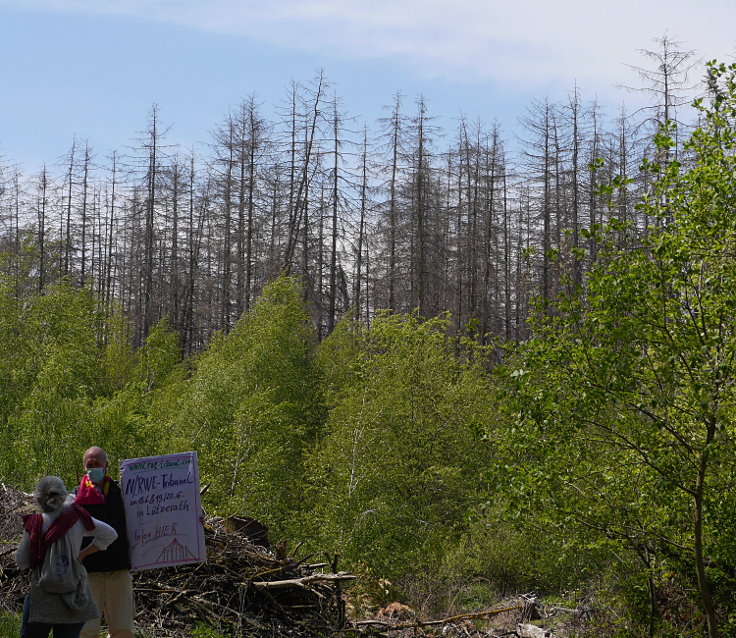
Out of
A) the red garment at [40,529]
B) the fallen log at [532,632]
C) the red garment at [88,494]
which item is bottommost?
the fallen log at [532,632]

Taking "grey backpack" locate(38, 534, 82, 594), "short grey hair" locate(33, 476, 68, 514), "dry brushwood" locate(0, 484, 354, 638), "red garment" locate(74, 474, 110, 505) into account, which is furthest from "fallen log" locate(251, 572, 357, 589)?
"short grey hair" locate(33, 476, 68, 514)

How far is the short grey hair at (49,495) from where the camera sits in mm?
5648

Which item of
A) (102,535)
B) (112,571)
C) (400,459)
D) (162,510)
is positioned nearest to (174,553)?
(162,510)

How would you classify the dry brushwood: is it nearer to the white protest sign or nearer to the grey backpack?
the white protest sign

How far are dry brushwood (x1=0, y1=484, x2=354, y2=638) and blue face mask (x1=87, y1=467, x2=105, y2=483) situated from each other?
3.24 m

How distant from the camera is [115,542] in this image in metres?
6.68

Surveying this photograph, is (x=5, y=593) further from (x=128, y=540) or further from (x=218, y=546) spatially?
(x=128, y=540)

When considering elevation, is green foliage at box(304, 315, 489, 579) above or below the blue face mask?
below

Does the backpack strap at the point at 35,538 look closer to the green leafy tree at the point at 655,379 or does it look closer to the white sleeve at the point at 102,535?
the white sleeve at the point at 102,535

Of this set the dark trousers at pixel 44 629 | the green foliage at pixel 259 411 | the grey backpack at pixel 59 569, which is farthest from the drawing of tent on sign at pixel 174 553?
the green foliage at pixel 259 411

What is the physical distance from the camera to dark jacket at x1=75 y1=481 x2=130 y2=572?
21.6 feet

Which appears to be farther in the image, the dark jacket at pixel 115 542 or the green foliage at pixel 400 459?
the green foliage at pixel 400 459

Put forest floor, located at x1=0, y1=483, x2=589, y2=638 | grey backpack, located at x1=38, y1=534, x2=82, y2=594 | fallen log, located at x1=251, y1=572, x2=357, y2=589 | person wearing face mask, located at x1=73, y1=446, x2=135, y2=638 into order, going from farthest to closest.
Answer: fallen log, located at x1=251, y1=572, x2=357, y2=589 < forest floor, located at x1=0, y1=483, x2=589, y2=638 < person wearing face mask, located at x1=73, y1=446, x2=135, y2=638 < grey backpack, located at x1=38, y1=534, x2=82, y2=594

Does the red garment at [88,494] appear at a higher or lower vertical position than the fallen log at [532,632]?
higher
